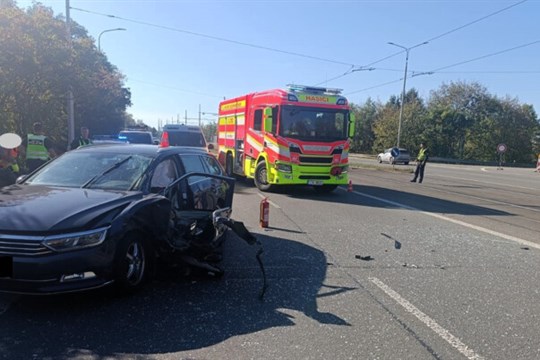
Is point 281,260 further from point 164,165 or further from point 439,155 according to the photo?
A: point 439,155

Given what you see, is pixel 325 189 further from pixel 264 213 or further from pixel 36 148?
pixel 36 148

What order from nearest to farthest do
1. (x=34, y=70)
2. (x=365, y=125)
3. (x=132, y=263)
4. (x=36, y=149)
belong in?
1. (x=132, y=263)
2. (x=36, y=149)
3. (x=34, y=70)
4. (x=365, y=125)

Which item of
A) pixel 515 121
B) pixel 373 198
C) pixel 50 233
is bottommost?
pixel 373 198

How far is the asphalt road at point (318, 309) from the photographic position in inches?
139

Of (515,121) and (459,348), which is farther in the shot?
(515,121)

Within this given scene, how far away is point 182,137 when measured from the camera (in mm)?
17812

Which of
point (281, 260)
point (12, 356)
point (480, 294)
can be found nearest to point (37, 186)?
point (12, 356)

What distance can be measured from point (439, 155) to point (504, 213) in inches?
2264

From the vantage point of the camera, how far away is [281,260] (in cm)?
611

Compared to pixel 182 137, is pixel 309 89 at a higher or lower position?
higher

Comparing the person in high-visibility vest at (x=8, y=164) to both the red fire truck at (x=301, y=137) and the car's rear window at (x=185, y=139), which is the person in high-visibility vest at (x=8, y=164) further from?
the car's rear window at (x=185, y=139)

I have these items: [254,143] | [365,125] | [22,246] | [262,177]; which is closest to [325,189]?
[262,177]

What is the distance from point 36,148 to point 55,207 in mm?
7216

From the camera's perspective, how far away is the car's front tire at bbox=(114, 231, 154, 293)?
4.23 m
